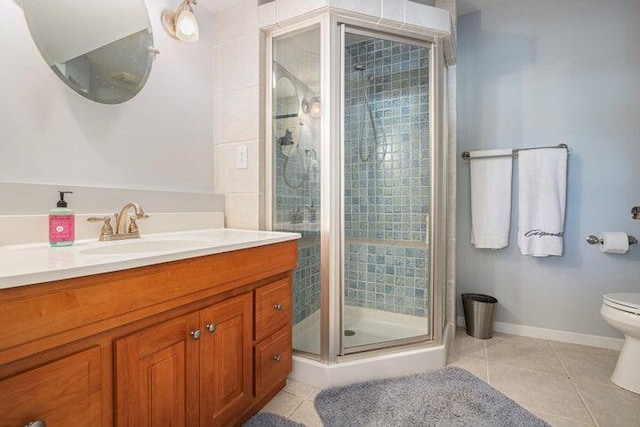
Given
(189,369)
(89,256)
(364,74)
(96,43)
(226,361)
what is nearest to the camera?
→ (89,256)

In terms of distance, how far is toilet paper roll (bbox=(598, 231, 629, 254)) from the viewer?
1.78 meters

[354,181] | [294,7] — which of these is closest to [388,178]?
[354,181]

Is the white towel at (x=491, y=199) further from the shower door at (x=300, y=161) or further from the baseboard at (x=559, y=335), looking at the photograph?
the shower door at (x=300, y=161)

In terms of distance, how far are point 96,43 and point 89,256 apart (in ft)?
3.04

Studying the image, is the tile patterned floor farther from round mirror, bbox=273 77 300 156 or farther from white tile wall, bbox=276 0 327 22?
white tile wall, bbox=276 0 327 22

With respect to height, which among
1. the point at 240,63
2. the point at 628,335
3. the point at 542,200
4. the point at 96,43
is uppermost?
the point at 240,63

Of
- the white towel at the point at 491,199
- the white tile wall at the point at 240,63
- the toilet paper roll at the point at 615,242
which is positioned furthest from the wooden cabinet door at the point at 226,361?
the toilet paper roll at the point at 615,242

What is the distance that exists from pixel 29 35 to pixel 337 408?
6.14 feet

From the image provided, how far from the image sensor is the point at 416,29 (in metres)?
1.62

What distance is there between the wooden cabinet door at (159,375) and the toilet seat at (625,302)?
199 centimetres

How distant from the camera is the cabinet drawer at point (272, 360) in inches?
49.1

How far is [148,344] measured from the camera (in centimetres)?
84

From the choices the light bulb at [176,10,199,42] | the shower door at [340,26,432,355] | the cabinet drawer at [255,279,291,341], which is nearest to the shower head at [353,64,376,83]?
the shower door at [340,26,432,355]

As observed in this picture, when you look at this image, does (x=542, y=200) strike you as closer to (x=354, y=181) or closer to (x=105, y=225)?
(x=354, y=181)
